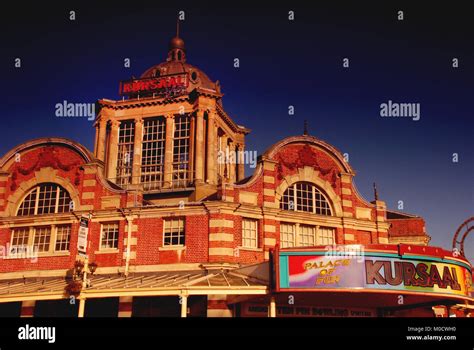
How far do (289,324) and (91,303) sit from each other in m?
17.7

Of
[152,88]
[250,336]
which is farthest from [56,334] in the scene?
[152,88]

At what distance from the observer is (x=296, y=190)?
29.5 m

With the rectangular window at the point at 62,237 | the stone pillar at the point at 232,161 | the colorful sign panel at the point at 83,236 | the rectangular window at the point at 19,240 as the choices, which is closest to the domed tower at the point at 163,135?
the stone pillar at the point at 232,161

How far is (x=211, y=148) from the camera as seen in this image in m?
40.6

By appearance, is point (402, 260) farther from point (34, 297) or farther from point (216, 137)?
point (216, 137)

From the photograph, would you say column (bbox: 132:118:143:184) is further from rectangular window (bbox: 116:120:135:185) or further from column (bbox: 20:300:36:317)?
column (bbox: 20:300:36:317)

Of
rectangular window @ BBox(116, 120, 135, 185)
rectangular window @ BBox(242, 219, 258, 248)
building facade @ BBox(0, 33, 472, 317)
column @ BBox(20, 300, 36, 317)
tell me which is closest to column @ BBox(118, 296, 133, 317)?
building facade @ BBox(0, 33, 472, 317)

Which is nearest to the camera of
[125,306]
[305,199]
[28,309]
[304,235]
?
[125,306]

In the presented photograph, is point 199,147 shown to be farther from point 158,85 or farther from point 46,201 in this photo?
point 46,201

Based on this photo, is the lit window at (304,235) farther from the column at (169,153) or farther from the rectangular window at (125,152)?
the rectangular window at (125,152)

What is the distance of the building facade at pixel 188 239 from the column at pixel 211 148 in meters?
5.82

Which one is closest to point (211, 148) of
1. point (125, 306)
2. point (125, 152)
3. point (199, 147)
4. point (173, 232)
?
point (199, 147)

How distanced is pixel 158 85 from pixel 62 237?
771 inches

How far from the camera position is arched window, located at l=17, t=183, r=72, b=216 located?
2897cm
